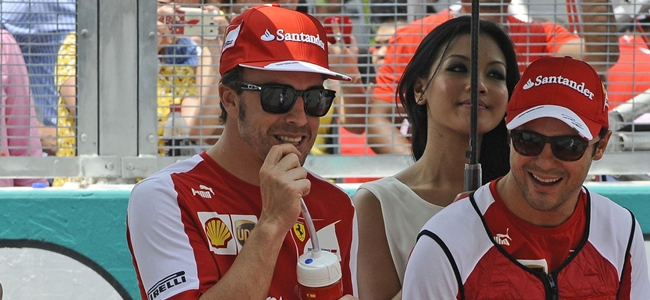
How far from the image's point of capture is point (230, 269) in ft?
6.38

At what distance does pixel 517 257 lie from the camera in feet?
7.48

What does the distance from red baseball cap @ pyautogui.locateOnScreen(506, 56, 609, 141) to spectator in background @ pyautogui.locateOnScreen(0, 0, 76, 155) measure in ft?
7.21

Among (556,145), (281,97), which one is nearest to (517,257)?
(556,145)

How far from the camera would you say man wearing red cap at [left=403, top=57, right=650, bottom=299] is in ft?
7.37

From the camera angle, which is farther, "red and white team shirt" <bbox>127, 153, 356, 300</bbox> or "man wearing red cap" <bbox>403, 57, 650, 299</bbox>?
"man wearing red cap" <bbox>403, 57, 650, 299</bbox>

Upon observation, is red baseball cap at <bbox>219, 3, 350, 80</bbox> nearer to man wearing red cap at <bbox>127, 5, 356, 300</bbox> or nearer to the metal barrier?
man wearing red cap at <bbox>127, 5, 356, 300</bbox>

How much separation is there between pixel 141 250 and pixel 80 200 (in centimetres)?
181


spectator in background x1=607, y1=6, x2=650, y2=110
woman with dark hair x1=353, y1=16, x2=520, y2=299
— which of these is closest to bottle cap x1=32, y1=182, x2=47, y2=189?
woman with dark hair x1=353, y1=16, x2=520, y2=299

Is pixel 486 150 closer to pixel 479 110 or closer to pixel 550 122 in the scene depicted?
pixel 479 110

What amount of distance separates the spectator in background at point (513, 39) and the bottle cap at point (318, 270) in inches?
83.2

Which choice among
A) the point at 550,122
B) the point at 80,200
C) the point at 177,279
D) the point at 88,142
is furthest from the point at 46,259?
the point at 550,122

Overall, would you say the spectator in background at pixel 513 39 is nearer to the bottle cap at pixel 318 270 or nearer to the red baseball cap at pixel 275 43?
the red baseball cap at pixel 275 43

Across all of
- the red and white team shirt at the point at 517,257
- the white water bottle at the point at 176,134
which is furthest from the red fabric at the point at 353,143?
the red and white team shirt at the point at 517,257

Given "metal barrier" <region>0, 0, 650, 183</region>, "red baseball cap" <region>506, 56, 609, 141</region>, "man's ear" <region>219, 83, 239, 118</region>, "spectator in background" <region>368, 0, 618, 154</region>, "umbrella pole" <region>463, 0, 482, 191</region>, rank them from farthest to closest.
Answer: "spectator in background" <region>368, 0, 618, 154</region>, "metal barrier" <region>0, 0, 650, 183</region>, "umbrella pole" <region>463, 0, 482, 191</region>, "red baseball cap" <region>506, 56, 609, 141</region>, "man's ear" <region>219, 83, 239, 118</region>
